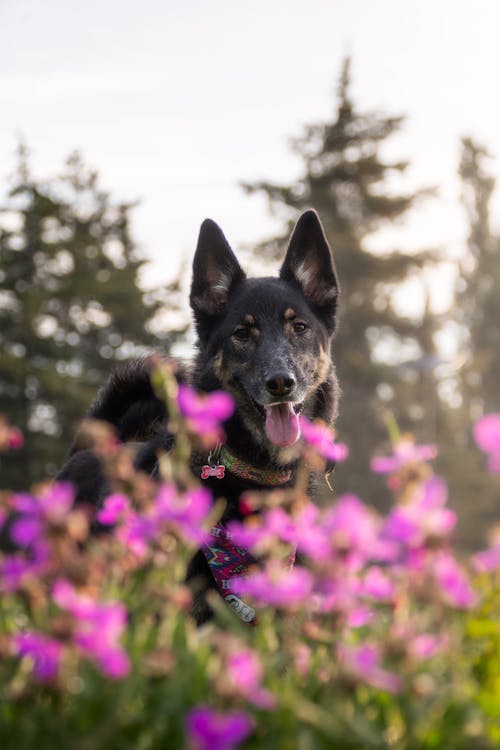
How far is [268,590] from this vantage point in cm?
144

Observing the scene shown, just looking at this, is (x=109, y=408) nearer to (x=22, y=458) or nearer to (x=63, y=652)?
(x=63, y=652)

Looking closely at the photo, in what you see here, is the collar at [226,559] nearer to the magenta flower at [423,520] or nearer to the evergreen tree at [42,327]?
the magenta flower at [423,520]

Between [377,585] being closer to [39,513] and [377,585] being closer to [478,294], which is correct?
[39,513]

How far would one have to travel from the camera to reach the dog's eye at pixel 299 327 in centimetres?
495

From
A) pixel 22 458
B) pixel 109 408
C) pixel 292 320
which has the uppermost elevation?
pixel 292 320

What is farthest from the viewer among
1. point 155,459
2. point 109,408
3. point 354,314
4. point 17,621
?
point 354,314

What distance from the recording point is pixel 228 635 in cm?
144

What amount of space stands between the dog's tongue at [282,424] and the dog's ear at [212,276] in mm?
900

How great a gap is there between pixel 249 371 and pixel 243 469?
0.64 meters

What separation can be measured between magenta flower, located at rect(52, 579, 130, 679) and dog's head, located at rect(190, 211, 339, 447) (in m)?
3.11

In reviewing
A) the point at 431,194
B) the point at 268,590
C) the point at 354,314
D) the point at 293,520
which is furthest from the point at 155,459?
the point at 431,194

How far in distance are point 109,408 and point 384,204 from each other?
22.6 metres

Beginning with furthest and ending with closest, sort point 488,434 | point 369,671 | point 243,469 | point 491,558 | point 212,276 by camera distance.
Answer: point 212,276, point 243,469, point 491,558, point 488,434, point 369,671

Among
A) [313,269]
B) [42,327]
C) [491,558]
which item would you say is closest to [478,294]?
[42,327]
